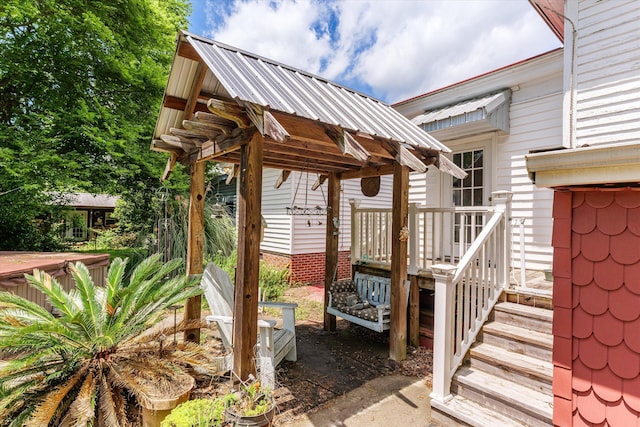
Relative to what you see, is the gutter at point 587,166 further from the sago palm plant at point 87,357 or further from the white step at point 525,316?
the sago palm plant at point 87,357

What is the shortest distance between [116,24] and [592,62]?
9.19 m

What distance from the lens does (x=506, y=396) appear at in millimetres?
2561

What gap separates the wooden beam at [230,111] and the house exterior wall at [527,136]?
4.05 m

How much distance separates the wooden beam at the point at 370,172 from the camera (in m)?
4.47

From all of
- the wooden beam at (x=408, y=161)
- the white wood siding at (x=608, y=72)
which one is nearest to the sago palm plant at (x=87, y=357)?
the wooden beam at (x=408, y=161)

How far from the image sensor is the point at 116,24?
748cm

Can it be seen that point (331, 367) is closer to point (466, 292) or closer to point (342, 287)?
point (342, 287)

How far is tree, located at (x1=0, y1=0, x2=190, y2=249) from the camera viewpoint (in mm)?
6500

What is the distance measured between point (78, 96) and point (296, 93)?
678 centimetres

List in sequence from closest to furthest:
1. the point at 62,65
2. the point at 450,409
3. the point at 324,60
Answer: the point at 450,409, the point at 62,65, the point at 324,60

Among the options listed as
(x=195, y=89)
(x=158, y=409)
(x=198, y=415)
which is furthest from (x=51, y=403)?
(x=195, y=89)

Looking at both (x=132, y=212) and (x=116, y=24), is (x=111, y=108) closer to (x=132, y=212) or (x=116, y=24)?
(x=116, y=24)

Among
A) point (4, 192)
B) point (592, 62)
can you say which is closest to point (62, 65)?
point (4, 192)

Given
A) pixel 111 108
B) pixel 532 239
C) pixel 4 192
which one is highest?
pixel 111 108
